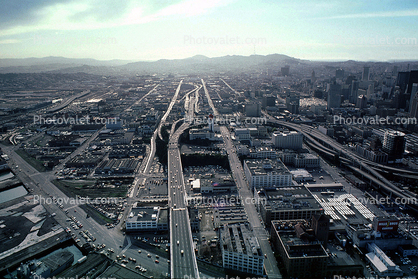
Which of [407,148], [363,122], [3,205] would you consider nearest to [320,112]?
[363,122]

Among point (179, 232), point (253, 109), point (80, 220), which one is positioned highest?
point (253, 109)

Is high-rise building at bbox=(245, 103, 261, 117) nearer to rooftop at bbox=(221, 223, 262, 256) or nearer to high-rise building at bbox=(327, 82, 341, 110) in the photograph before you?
high-rise building at bbox=(327, 82, 341, 110)

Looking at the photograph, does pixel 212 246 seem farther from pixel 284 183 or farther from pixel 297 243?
pixel 284 183
